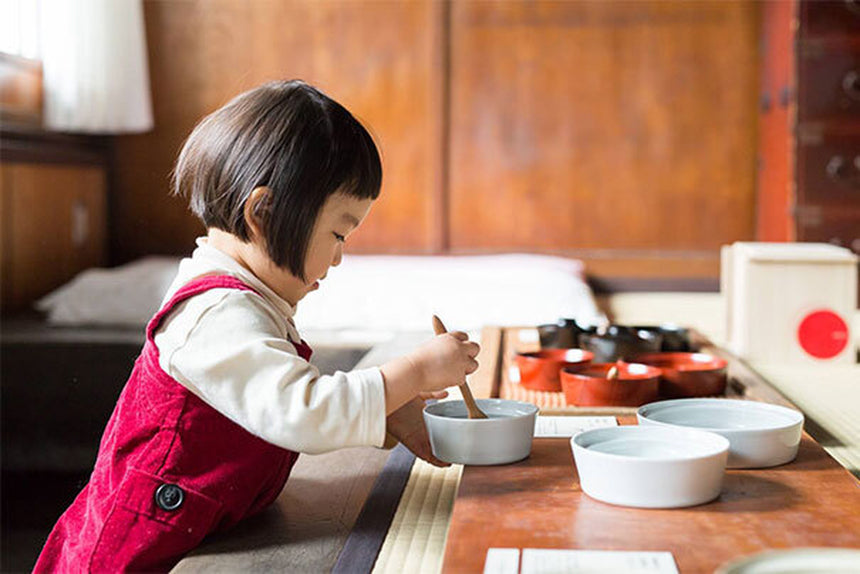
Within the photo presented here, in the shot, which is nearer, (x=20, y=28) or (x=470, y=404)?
(x=470, y=404)

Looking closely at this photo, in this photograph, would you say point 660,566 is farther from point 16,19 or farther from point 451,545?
point 16,19

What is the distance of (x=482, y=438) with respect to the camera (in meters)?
0.88

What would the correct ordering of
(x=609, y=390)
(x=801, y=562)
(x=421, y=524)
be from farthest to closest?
1. (x=609, y=390)
2. (x=421, y=524)
3. (x=801, y=562)

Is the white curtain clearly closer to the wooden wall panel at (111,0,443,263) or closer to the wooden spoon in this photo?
the wooden wall panel at (111,0,443,263)

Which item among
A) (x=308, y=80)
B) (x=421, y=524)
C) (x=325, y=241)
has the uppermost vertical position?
(x=308, y=80)

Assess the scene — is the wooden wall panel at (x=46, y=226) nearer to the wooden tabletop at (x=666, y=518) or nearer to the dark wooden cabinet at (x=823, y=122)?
the dark wooden cabinet at (x=823, y=122)

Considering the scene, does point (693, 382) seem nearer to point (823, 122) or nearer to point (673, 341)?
point (673, 341)

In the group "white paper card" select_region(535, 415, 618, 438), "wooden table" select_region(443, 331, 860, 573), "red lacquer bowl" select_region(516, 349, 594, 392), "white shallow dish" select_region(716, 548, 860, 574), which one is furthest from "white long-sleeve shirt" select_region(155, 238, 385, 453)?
"red lacquer bowl" select_region(516, 349, 594, 392)

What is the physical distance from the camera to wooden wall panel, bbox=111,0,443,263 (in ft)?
11.4

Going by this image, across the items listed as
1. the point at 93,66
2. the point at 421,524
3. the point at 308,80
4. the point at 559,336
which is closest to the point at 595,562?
the point at 421,524

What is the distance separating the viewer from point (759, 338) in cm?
172

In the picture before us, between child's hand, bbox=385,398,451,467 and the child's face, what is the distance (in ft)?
0.52

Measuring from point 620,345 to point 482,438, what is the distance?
59cm

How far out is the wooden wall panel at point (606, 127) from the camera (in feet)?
11.2
